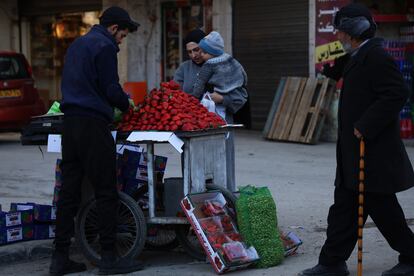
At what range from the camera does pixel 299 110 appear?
14.1 meters

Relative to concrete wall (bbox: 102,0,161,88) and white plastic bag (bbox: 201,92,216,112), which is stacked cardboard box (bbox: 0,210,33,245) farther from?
concrete wall (bbox: 102,0,161,88)

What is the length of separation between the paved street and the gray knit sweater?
4.57ft

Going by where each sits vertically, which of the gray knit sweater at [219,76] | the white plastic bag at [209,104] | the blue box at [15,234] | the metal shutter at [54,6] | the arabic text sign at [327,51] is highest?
the metal shutter at [54,6]

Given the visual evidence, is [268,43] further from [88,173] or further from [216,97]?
[88,173]

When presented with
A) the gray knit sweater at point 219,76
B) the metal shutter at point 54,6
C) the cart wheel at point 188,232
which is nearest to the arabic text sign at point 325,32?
the metal shutter at point 54,6

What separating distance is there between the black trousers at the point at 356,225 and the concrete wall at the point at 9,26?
53.7 ft

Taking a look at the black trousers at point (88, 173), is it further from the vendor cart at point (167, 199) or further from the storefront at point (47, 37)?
the storefront at point (47, 37)

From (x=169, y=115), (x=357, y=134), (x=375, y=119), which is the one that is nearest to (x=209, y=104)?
(x=169, y=115)

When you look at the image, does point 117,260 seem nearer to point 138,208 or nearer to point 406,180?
point 138,208

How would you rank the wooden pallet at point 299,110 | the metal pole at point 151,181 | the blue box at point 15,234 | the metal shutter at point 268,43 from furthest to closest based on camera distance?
the metal shutter at point 268,43
the wooden pallet at point 299,110
the blue box at point 15,234
the metal pole at point 151,181

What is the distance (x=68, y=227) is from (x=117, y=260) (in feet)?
1.41

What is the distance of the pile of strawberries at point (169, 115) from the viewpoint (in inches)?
240

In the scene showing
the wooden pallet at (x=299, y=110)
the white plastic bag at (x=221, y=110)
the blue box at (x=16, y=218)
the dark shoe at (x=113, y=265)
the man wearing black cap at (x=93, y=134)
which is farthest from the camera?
the wooden pallet at (x=299, y=110)

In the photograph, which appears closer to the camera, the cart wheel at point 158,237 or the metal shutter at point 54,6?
the cart wheel at point 158,237
